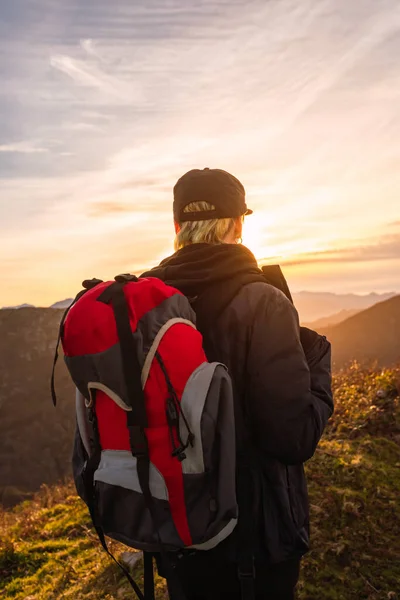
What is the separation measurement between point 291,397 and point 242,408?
291 mm

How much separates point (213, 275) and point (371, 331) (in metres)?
53.2

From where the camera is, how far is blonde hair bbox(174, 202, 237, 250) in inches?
90.5

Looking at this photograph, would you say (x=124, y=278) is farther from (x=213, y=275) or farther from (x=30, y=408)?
(x=30, y=408)

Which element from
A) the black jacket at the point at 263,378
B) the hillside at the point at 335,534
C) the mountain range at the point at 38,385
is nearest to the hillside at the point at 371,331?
the mountain range at the point at 38,385

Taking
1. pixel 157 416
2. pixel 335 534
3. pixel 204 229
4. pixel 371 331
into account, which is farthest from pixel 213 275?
pixel 371 331

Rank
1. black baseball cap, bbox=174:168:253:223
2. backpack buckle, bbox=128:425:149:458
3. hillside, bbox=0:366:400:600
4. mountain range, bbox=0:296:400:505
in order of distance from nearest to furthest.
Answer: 1. backpack buckle, bbox=128:425:149:458
2. black baseball cap, bbox=174:168:253:223
3. hillside, bbox=0:366:400:600
4. mountain range, bbox=0:296:400:505

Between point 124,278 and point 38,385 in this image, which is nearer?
point 124,278

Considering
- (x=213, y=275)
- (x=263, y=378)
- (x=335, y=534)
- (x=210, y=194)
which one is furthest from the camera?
(x=335, y=534)

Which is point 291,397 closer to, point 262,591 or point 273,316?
point 273,316

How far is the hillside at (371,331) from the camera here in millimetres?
48438

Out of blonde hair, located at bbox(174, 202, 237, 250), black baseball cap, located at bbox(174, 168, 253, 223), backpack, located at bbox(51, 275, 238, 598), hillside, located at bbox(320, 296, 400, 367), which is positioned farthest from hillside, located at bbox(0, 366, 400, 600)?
hillside, located at bbox(320, 296, 400, 367)

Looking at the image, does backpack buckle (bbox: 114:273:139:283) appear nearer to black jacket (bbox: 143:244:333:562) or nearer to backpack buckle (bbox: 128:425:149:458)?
black jacket (bbox: 143:244:333:562)

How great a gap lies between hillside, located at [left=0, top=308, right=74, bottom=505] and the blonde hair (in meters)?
26.0

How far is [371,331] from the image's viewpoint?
51.4m
